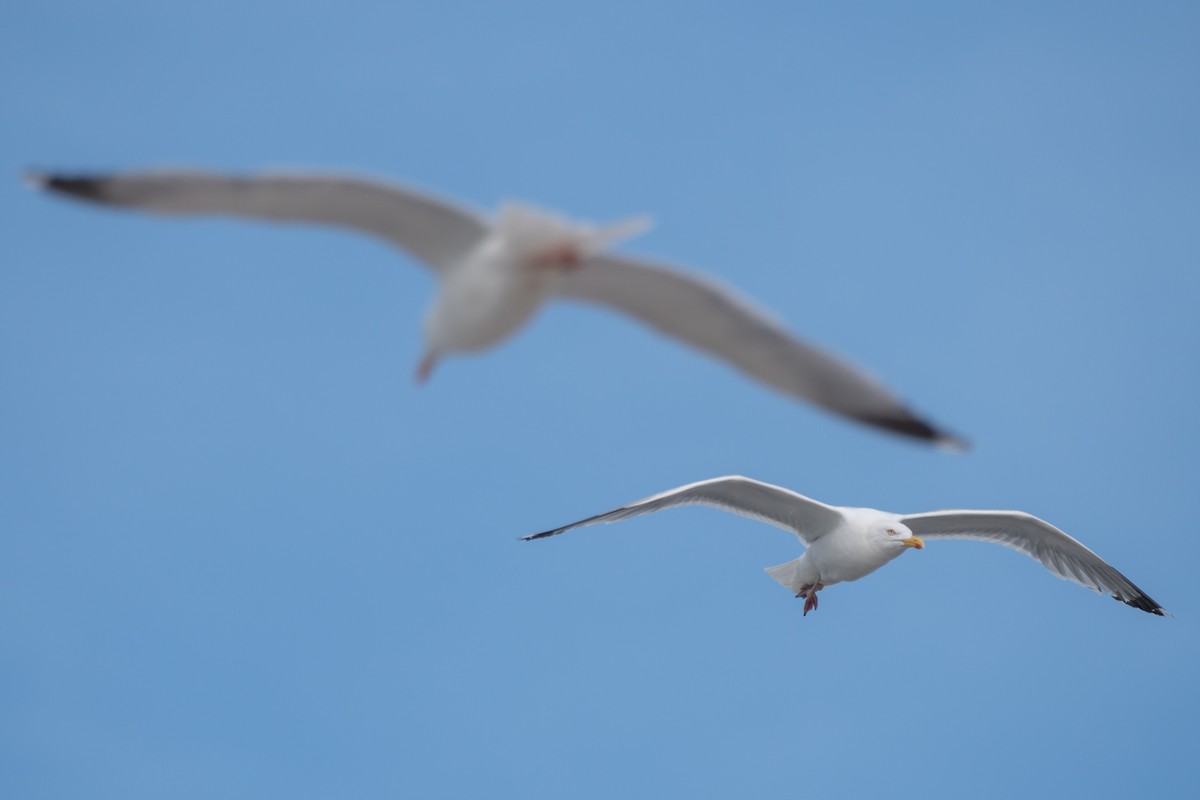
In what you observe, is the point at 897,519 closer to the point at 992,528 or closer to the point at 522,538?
the point at 992,528

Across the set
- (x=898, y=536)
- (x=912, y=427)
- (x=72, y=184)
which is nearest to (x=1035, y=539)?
(x=898, y=536)

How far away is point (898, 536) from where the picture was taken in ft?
41.7

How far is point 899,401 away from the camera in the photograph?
18.5 ft

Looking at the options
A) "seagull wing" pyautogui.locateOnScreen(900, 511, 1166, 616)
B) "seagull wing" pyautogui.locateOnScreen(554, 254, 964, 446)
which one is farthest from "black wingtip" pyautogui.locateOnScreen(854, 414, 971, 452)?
"seagull wing" pyautogui.locateOnScreen(900, 511, 1166, 616)

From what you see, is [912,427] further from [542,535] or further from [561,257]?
[542,535]

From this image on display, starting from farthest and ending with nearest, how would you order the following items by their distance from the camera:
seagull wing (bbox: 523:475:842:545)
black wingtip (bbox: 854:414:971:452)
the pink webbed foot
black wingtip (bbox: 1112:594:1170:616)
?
1. black wingtip (bbox: 1112:594:1170:616)
2. the pink webbed foot
3. seagull wing (bbox: 523:475:842:545)
4. black wingtip (bbox: 854:414:971:452)

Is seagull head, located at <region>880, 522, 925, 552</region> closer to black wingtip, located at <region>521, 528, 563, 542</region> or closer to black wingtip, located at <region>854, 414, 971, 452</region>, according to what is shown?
black wingtip, located at <region>521, 528, 563, 542</region>

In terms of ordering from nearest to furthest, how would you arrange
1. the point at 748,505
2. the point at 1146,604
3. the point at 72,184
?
the point at 72,184 < the point at 748,505 < the point at 1146,604

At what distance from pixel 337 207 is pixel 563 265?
948 millimetres

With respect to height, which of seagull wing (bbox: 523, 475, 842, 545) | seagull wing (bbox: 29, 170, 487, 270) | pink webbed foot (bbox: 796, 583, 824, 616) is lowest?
seagull wing (bbox: 29, 170, 487, 270)

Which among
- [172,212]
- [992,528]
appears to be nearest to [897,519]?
[992,528]

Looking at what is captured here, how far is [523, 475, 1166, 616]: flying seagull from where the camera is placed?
1268 centimetres

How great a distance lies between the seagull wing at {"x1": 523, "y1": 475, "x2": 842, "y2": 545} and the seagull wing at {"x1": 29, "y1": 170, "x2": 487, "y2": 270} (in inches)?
262

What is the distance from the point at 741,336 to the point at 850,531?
291 inches
